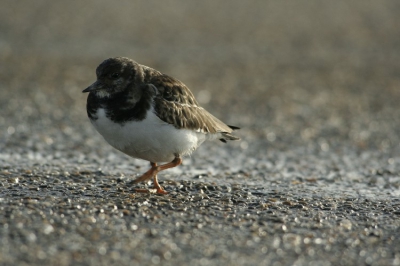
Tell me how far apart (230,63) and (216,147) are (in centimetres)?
869

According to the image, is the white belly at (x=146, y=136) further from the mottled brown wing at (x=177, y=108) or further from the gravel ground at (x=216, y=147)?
the gravel ground at (x=216, y=147)

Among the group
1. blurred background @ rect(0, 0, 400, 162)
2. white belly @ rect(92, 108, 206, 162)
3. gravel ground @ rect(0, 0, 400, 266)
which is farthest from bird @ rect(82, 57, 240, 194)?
blurred background @ rect(0, 0, 400, 162)

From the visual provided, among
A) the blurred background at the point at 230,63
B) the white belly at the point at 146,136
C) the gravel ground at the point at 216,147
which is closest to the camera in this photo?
the gravel ground at the point at 216,147

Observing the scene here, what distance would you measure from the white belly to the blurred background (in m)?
3.04

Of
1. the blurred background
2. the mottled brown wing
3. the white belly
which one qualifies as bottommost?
the white belly

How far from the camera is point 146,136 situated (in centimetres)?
730

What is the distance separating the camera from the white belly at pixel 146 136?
A: 7.26 m

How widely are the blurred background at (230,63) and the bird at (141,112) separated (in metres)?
2.99

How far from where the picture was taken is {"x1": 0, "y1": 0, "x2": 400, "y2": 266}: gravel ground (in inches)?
242

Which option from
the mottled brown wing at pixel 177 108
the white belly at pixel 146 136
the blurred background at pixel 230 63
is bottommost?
the white belly at pixel 146 136

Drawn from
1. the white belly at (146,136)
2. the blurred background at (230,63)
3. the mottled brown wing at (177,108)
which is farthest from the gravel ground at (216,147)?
the mottled brown wing at (177,108)

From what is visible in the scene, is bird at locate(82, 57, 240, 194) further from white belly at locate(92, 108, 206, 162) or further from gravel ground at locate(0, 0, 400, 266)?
gravel ground at locate(0, 0, 400, 266)

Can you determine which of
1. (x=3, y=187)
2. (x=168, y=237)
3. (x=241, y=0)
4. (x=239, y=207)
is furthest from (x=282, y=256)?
(x=241, y=0)

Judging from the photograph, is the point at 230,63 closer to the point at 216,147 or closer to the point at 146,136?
the point at 216,147
